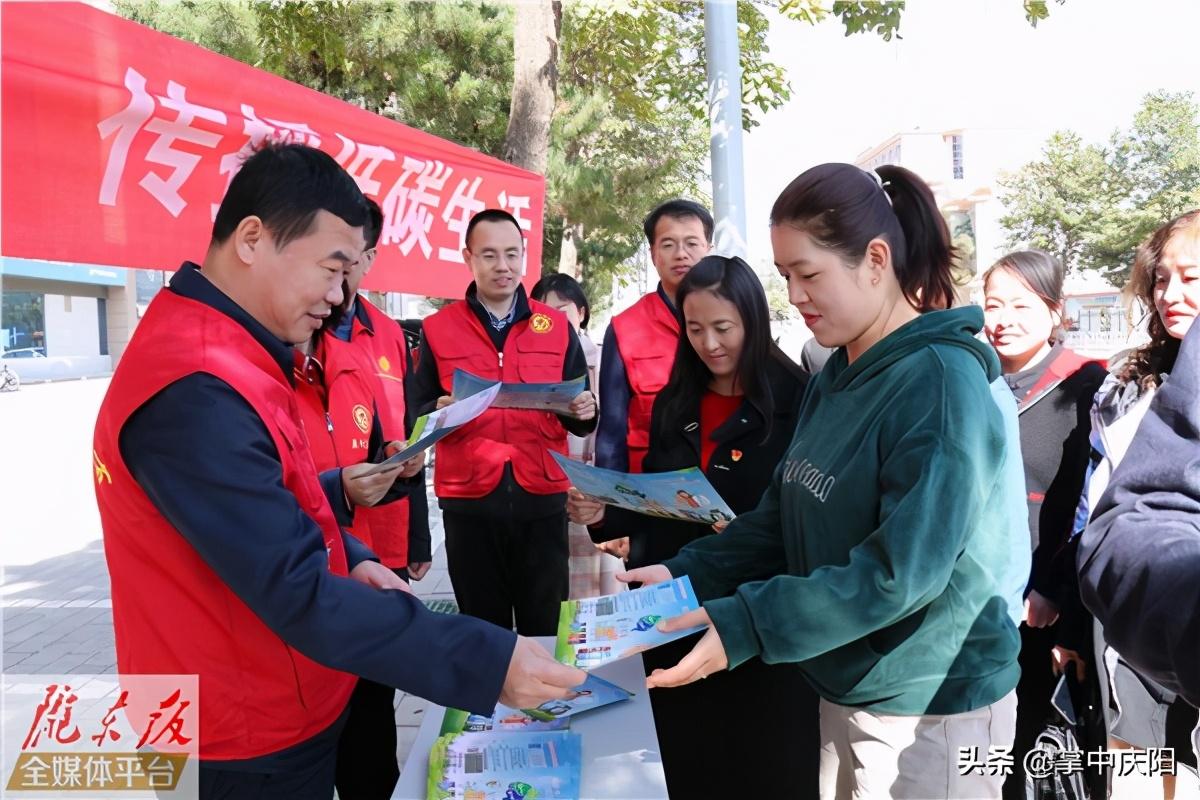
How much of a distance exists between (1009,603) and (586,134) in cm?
992

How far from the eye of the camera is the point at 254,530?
3.83 ft

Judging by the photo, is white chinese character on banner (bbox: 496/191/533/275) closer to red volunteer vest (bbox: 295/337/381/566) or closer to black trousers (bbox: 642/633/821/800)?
red volunteer vest (bbox: 295/337/381/566)

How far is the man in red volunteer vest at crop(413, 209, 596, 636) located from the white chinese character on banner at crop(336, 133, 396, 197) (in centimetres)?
63

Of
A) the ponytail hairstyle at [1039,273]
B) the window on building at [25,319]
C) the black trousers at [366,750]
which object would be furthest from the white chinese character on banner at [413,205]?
the window on building at [25,319]

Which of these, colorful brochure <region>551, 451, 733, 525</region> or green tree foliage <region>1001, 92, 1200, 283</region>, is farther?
green tree foliage <region>1001, 92, 1200, 283</region>

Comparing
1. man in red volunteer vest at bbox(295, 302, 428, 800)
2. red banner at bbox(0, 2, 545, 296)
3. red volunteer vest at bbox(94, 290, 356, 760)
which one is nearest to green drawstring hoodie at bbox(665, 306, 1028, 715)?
red volunteer vest at bbox(94, 290, 356, 760)

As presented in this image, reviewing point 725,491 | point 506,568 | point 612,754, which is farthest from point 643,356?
point 612,754

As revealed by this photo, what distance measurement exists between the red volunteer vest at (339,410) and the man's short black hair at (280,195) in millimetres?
689

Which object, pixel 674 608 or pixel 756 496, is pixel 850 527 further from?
pixel 756 496

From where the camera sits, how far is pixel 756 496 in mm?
2260

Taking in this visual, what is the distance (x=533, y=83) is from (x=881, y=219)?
147 inches

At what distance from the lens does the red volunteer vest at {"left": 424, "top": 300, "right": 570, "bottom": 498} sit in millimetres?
3186

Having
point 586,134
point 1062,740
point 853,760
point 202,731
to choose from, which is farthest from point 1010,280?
point 586,134

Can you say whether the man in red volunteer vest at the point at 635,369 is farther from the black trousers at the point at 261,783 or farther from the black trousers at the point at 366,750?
the black trousers at the point at 261,783
